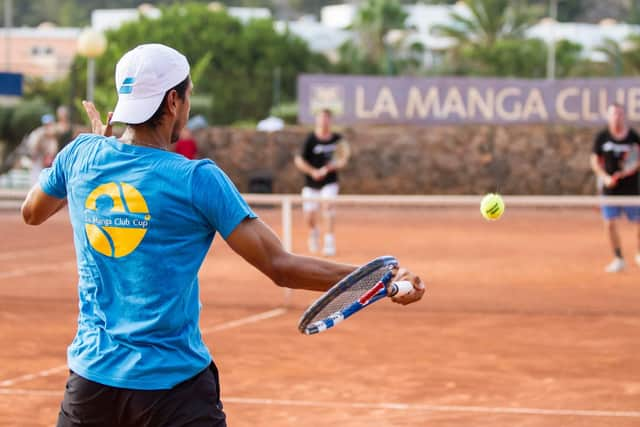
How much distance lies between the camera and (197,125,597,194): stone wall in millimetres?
25828

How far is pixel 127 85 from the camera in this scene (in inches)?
127

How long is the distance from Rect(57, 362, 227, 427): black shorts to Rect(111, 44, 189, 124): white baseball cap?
29.7 inches

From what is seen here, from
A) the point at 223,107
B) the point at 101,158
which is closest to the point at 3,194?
the point at 101,158

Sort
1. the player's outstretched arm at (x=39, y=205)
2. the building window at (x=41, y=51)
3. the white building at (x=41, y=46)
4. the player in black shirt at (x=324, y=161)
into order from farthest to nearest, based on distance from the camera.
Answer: the building window at (x=41, y=51) < the white building at (x=41, y=46) < the player in black shirt at (x=324, y=161) < the player's outstretched arm at (x=39, y=205)

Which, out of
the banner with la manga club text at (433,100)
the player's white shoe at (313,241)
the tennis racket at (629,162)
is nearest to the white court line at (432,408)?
the tennis racket at (629,162)

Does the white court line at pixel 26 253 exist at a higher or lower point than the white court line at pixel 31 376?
lower

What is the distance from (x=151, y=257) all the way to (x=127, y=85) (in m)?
0.49

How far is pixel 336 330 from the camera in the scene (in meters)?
9.70

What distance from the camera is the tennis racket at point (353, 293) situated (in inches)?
128

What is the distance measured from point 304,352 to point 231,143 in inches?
707

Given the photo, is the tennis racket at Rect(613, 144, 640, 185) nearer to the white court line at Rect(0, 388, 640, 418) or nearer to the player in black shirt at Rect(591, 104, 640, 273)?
the player in black shirt at Rect(591, 104, 640, 273)

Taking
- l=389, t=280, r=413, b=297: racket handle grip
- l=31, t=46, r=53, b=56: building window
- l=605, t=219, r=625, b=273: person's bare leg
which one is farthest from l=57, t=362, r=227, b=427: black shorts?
l=31, t=46, r=53, b=56: building window

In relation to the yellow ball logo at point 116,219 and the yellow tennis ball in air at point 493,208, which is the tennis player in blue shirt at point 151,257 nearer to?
the yellow ball logo at point 116,219

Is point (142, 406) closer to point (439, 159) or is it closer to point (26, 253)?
point (26, 253)
